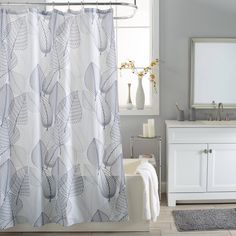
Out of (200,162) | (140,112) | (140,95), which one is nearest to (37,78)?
(140,95)

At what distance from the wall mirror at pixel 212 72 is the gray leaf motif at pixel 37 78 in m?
1.96

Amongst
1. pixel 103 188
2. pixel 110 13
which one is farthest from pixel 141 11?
pixel 103 188

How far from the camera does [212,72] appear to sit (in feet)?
13.4

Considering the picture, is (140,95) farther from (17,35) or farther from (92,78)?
(17,35)

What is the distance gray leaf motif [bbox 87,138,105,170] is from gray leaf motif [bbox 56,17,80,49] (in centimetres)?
75

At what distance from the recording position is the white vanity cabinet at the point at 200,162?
3.71 meters

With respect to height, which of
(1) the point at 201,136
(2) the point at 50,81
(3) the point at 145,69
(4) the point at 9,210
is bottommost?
(4) the point at 9,210

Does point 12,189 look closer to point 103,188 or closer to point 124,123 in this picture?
point 103,188

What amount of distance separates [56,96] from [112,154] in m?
0.62

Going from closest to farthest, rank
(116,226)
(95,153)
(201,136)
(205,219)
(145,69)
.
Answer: (95,153) < (116,226) < (205,219) < (201,136) < (145,69)

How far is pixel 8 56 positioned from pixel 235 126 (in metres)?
2.31

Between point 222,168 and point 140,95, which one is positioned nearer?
point 222,168

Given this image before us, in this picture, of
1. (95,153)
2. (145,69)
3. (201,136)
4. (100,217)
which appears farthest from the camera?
(145,69)

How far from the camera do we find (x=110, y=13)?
8.82 feet
